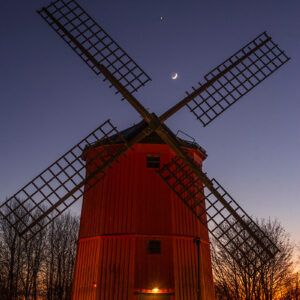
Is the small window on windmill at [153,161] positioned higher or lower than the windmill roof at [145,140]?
lower

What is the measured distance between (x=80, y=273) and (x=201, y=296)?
5.21 meters

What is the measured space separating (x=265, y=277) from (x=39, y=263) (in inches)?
851

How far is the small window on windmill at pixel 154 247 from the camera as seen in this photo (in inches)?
513

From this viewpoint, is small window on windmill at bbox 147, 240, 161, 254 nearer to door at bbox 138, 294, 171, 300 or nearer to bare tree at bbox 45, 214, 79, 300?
door at bbox 138, 294, 171, 300

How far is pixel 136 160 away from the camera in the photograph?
1438cm

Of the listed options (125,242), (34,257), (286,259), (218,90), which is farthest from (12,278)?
(218,90)

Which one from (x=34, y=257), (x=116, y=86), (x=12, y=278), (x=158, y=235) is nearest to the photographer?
(x=116, y=86)

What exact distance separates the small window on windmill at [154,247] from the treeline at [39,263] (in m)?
20.2

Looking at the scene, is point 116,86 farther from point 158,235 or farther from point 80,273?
point 80,273

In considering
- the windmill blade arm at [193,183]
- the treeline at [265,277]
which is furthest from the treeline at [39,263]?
the windmill blade arm at [193,183]

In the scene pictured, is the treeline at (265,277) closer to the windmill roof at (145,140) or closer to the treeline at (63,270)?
the treeline at (63,270)

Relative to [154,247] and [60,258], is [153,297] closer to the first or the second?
[154,247]

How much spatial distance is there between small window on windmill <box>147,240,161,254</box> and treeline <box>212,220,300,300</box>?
455 inches

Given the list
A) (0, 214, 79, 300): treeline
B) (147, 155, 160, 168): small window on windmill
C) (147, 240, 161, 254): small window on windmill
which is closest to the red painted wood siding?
(147, 240, 161, 254): small window on windmill
